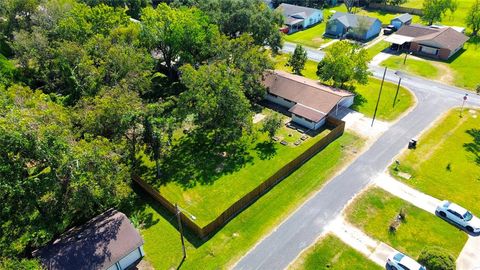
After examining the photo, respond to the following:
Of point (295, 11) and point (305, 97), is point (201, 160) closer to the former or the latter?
point (305, 97)

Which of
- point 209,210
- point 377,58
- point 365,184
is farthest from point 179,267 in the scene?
point 377,58

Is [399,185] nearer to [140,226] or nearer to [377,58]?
[140,226]

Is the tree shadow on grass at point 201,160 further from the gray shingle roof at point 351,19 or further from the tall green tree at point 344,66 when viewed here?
the gray shingle roof at point 351,19

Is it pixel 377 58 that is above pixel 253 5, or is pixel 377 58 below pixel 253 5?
below

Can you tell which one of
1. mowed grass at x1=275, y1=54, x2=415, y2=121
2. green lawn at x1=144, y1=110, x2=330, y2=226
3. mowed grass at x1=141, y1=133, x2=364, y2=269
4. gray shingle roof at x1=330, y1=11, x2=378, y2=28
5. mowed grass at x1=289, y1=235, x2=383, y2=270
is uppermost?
gray shingle roof at x1=330, y1=11, x2=378, y2=28

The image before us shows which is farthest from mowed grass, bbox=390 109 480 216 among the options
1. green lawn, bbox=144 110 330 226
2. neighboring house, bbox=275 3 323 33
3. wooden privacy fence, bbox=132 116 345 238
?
neighboring house, bbox=275 3 323 33

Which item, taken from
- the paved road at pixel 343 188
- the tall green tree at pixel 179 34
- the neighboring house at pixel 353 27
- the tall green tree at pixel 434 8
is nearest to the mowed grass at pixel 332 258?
the paved road at pixel 343 188

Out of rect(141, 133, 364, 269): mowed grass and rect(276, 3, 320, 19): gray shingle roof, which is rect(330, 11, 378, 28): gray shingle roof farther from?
rect(141, 133, 364, 269): mowed grass
